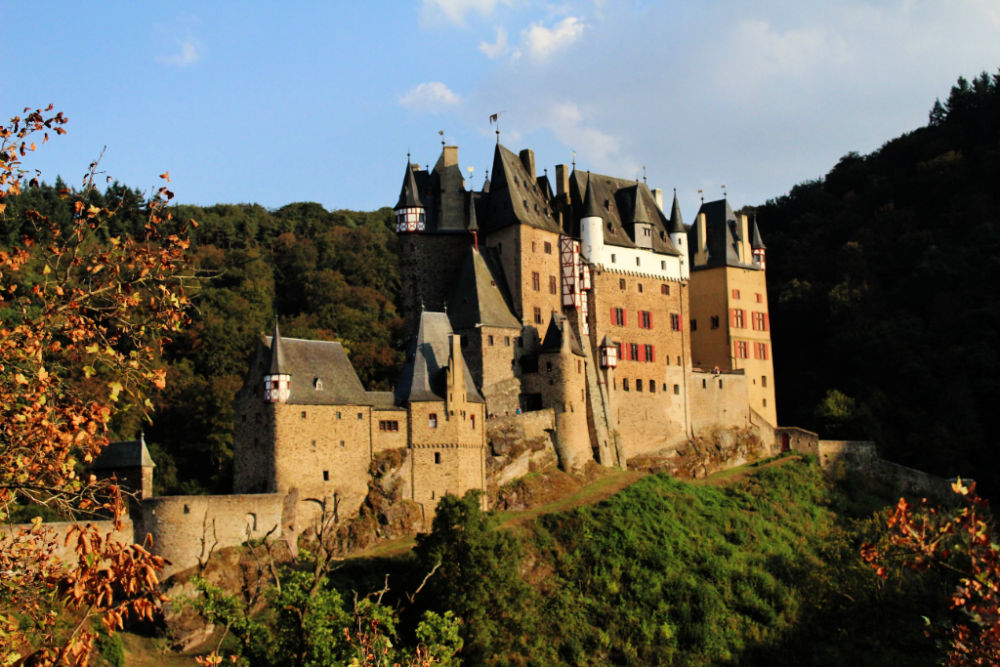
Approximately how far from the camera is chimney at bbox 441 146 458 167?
2186 inches

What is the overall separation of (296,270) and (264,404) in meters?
33.9

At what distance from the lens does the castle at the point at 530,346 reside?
42.5 meters

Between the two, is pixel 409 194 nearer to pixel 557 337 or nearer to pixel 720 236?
pixel 557 337

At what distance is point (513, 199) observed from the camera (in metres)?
53.3

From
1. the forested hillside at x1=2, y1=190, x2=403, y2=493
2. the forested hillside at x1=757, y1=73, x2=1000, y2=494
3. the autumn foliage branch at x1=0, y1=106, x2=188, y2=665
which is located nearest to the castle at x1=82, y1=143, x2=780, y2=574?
the forested hillside at x1=2, y1=190, x2=403, y2=493

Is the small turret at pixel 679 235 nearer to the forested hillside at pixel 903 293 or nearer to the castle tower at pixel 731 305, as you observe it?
the castle tower at pixel 731 305

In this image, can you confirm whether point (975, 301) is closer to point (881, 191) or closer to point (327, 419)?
point (881, 191)

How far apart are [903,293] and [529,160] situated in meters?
28.5

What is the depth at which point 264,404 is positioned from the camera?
4181 centimetres

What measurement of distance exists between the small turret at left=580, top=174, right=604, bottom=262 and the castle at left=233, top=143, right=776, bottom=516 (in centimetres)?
8

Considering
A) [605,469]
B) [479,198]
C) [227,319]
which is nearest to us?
[605,469]

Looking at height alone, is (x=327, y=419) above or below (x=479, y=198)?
below

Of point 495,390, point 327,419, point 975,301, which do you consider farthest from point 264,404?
point 975,301

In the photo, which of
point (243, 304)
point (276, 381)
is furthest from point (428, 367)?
point (243, 304)
